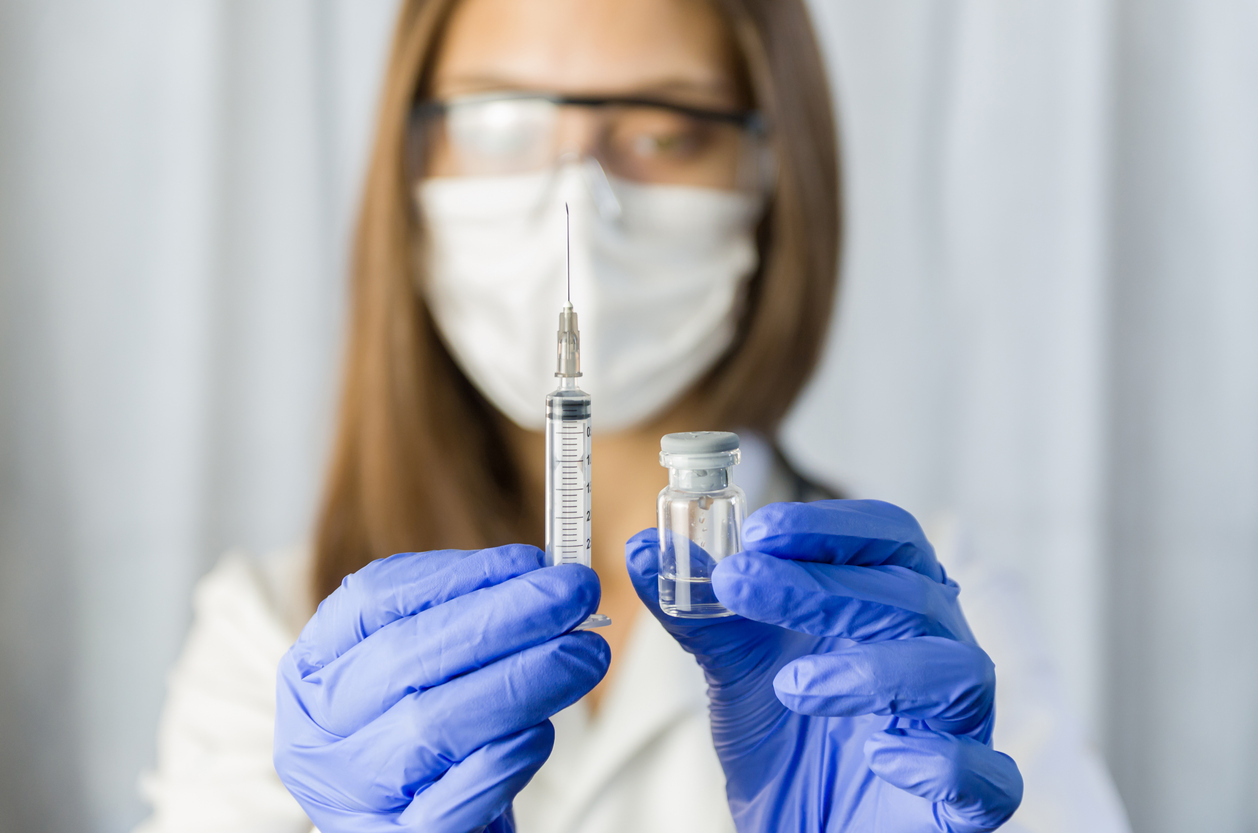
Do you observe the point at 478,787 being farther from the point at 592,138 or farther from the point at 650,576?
the point at 592,138

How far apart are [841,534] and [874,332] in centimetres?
136

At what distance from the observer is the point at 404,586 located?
3.28 feet

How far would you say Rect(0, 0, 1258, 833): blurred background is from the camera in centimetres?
199

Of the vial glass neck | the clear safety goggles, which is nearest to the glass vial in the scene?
the vial glass neck

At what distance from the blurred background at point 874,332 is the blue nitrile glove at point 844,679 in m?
1.05

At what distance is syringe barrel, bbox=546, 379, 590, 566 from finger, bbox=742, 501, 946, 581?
198mm

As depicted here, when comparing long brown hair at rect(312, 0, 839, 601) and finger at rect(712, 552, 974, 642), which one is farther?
long brown hair at rect(312, 0, 839, 601)

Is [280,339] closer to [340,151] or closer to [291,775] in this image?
[340,151]

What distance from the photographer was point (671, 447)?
86cm

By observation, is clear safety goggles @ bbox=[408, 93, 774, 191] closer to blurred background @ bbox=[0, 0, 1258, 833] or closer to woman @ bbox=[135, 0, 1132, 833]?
woman @ bbox=[135, 0, 1132, 833]

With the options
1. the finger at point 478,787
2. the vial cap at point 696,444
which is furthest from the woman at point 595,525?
the vial cap at point 696,444

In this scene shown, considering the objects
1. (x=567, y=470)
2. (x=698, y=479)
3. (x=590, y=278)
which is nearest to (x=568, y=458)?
(x=567, y=470)

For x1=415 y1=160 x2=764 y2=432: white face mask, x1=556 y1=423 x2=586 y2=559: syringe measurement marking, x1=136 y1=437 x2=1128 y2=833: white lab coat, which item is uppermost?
x1=415 y1=160 x2=764 y2=432: white face mask

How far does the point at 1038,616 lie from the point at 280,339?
6.95 ft
